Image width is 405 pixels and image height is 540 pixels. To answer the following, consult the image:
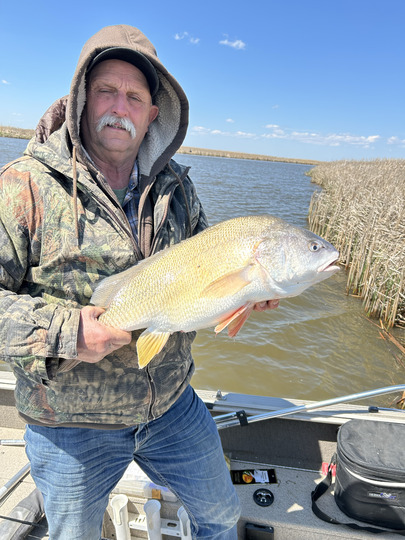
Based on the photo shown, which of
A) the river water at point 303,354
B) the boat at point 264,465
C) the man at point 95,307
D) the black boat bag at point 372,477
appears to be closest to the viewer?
the man at point 95,307

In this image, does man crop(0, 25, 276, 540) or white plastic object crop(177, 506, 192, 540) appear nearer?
man crop(0, 25, 276, 540)

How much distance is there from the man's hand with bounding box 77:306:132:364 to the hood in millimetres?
801

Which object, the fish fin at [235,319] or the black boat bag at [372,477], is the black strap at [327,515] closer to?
the black boat bag at [372,477]

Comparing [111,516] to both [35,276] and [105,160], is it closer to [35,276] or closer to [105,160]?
[35,276]

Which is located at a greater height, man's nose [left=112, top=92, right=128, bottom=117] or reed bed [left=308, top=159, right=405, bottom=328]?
man's nose [left=112, top=92, right=128, bottom=117]

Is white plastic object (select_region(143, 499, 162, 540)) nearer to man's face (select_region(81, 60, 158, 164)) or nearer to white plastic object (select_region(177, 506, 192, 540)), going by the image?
white plastic object (select_region(177, 506, 192, 540))

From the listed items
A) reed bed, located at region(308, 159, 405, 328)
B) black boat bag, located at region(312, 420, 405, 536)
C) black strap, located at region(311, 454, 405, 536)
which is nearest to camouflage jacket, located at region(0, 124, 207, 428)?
black boat bag, located at region(312, 420, 405, 536)

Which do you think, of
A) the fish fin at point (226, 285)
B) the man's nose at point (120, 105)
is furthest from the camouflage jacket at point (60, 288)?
the fish fin at point (226, 285)

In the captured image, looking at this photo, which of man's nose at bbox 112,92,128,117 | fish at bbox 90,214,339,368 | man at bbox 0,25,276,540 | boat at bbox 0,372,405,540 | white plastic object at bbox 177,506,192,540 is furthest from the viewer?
boat at bbox 0,372,405,540

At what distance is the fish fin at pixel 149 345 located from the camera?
1.95 m

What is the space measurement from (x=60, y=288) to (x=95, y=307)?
0.22m

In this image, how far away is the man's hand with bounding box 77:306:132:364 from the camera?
178cm

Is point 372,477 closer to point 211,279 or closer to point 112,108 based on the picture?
point 211,279

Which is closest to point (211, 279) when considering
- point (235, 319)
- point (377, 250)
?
point (235, 319)
